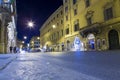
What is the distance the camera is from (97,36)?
40.1m

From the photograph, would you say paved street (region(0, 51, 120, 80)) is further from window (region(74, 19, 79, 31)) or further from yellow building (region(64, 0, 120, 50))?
window (region(74, 19, 79, 31))

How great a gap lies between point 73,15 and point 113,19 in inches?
752

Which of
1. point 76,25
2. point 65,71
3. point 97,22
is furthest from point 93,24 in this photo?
point 65,71

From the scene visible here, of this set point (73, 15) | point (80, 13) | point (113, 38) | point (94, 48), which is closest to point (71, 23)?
point (73, 15)

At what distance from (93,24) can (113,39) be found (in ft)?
16.1

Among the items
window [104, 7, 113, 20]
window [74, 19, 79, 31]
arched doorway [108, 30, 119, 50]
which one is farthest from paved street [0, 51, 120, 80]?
window [74, 19, 79, 31]

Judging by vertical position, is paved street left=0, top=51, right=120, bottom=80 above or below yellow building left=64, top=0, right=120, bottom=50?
below

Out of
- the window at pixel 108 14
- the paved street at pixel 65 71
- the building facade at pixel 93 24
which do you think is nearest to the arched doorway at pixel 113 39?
the building facade at pixel 93 24

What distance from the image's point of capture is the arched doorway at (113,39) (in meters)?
35.4

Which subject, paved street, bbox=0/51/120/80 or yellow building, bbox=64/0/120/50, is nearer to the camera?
paved street, bbox=0/51/120/80

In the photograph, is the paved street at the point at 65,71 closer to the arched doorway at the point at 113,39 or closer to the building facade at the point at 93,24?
the arched doorway at the point at 113,39

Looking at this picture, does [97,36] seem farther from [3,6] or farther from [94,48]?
[3,6]

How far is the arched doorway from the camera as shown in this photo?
35394mm

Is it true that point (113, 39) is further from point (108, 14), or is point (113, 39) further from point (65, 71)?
point (65, 71)
